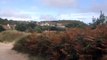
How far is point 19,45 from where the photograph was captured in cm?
2606

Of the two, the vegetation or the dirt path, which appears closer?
the vegetation

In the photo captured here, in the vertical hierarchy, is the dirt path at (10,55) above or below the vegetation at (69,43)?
below

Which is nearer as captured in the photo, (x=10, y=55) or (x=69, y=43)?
(x=69, y=43)

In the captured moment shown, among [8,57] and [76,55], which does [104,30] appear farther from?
[8,57]

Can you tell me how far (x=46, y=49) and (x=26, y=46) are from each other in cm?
334

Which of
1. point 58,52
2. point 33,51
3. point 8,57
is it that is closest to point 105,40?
point 58,52

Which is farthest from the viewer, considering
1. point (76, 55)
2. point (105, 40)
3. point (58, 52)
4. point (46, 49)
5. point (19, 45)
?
point (19, 45)

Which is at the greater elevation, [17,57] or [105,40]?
[105,40]

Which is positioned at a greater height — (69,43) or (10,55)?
(69,43)

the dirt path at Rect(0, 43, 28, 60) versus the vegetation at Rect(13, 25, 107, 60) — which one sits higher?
the vegetation at Rect(13, 25, 107, 60)

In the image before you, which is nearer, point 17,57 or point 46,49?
point 46,49

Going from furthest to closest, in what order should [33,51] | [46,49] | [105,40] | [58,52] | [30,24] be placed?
[30,24]
[33,51]
[46,49]
[58,52]
[105,40]

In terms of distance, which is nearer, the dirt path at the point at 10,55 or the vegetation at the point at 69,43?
the vegetation at the point at 69,43

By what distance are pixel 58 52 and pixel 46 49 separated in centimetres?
217
